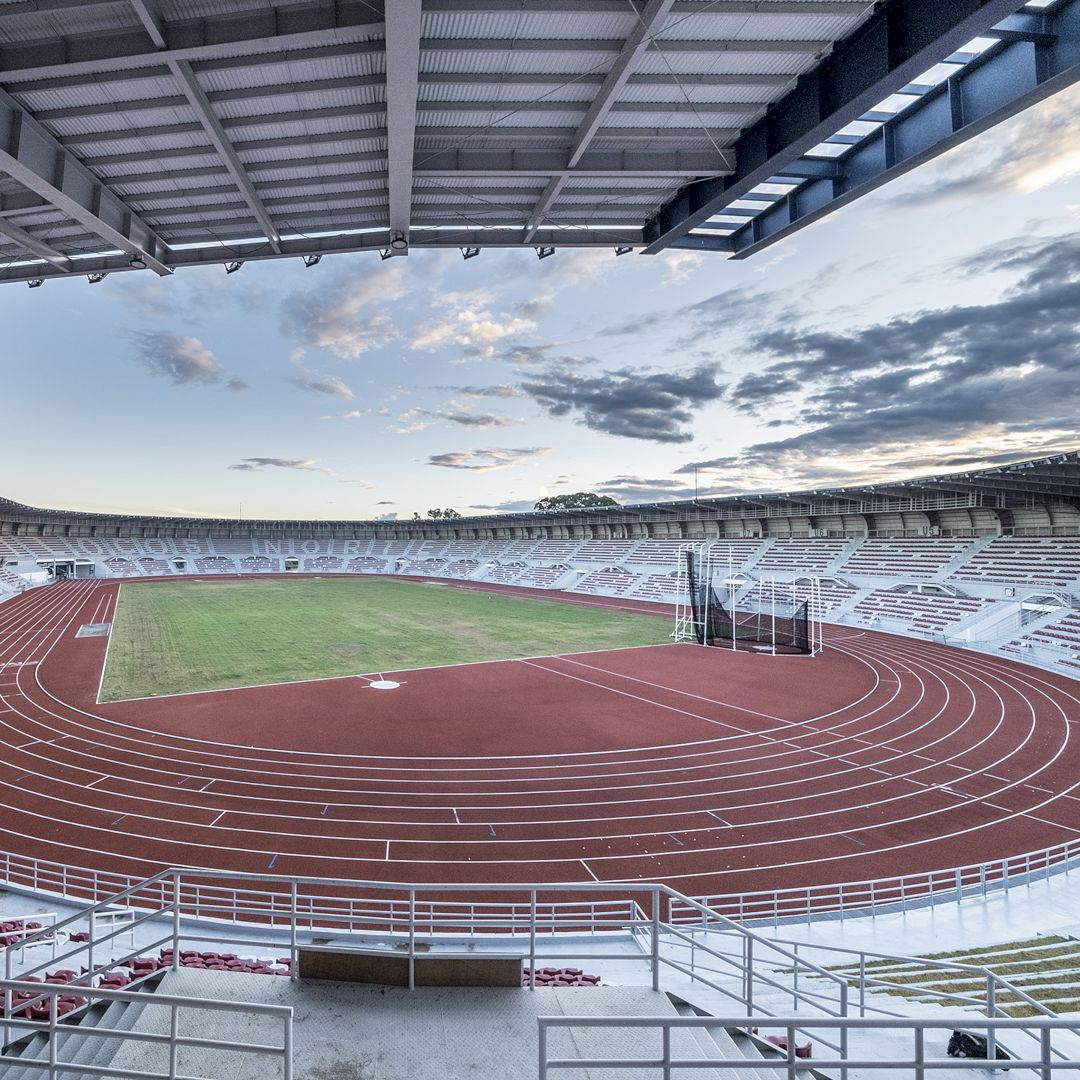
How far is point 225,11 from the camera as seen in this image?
6.36 meters

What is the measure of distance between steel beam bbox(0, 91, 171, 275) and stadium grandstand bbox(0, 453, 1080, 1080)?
316 inches

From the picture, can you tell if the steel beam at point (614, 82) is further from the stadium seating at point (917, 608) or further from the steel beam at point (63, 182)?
the stadium seating at point (917, 608)

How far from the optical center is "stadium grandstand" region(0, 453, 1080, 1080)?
4.78 metres

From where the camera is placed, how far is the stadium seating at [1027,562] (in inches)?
1379

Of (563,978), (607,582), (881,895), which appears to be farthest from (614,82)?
(607,582)

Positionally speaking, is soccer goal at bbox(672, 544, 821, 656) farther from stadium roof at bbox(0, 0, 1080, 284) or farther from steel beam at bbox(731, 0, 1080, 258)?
stadium roof at bbox(0, 0, 1080, 284)

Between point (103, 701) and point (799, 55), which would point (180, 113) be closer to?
point (799, 55)

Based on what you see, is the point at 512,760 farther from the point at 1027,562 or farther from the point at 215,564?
the point at 215,564

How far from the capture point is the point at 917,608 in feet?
129

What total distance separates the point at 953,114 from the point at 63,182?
10.8 meters

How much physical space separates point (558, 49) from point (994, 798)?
680 inches

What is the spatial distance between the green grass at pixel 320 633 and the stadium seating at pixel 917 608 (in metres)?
13.2

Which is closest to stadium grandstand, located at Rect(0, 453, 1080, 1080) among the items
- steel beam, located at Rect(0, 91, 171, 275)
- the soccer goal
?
the soccer goal

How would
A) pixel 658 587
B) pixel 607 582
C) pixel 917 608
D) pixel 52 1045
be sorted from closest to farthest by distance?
pixel 52 1045 → pixel 917 608 → pixel 658 587 → pixel 607 582
